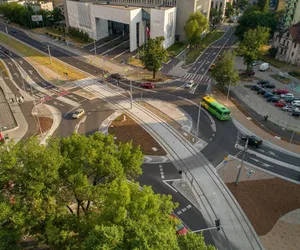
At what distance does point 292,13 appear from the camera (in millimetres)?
106562

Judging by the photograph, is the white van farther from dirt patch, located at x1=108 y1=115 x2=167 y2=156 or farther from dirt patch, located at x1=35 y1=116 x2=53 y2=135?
dirt patch, located at x1=35 y1=116 x2=53 y2=135

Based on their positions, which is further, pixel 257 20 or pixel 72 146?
pixel 257 20

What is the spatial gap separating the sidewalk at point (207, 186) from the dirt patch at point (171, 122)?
40.3 inches

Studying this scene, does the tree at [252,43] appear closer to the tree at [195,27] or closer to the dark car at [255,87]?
the dark car at [255,87]

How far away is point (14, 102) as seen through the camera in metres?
58.9

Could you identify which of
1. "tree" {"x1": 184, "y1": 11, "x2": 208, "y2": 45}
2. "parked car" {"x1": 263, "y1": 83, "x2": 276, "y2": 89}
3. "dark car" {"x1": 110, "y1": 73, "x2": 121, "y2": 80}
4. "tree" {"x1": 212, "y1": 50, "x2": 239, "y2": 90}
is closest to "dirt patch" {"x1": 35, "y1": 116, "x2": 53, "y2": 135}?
"dark car" {"x1": 110, "y1": 73, "x2": 121, "y2": 80}

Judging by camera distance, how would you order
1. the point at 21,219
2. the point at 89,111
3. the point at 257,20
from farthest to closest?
1. the point at 257,20
2. the point at 89,111
3. the point at 21,219

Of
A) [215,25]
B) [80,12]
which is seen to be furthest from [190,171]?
[215,25]

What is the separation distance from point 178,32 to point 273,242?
92.0 m

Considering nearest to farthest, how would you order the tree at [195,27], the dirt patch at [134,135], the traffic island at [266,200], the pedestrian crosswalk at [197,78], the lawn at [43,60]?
the traffic island at [266,200] → the dirt patch at [134,135] → the pedestrian crosswalk at [197,78] → the lawn at [43,60] → the tree at [195,27]

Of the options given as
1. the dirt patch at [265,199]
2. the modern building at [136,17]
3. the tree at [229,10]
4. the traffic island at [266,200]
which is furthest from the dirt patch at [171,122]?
the tree at [229,10]

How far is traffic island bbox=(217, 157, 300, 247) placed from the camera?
1200 inches

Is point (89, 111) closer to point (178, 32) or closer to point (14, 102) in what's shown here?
point (14, 102)

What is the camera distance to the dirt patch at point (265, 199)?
A: 106ft
